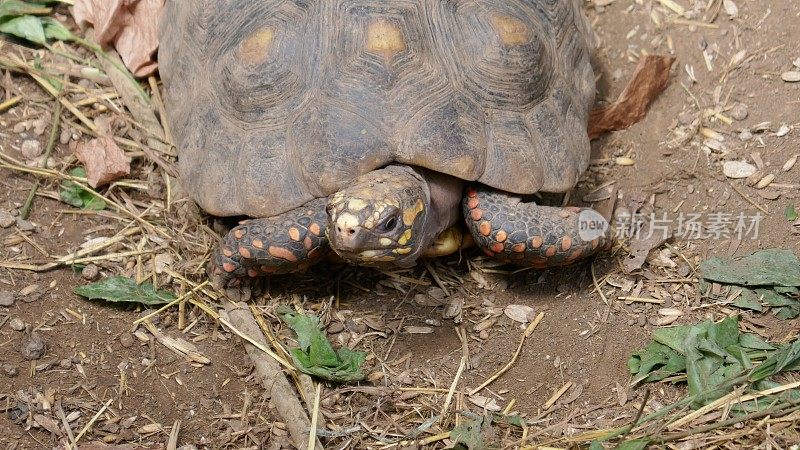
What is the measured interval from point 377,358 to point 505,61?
150 cm

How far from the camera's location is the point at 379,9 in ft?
12.8

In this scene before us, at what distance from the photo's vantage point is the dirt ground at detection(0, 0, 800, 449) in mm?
3785

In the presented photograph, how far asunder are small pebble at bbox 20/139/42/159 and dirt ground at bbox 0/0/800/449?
30mm

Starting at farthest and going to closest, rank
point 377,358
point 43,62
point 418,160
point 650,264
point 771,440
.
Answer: point 43,62, point 650,264, point 377,358, point 418,160, point 771,440

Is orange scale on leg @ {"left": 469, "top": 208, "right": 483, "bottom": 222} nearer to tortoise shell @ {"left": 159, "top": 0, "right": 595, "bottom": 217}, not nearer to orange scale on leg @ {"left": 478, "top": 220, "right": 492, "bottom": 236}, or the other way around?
orange scale on leg @ {"left": 478, "top": 220, "right": 492, "bottom": 236}

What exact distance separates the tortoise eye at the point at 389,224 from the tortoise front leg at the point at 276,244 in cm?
40

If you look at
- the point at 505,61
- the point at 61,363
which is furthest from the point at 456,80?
the point at 61,363

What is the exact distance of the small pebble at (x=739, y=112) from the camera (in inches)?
191

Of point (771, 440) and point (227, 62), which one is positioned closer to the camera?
point (771, 440)

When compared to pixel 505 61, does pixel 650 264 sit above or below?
below

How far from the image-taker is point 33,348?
384 centimetres

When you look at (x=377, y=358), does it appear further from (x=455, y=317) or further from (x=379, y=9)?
(x=379, y=9)

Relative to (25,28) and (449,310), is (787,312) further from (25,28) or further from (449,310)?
(25,28)

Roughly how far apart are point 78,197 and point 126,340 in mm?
955
